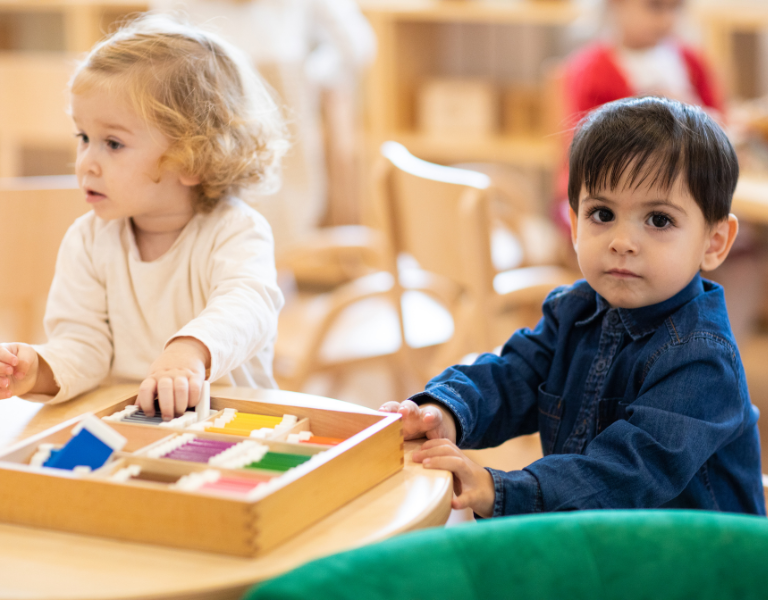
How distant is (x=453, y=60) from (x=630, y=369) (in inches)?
120

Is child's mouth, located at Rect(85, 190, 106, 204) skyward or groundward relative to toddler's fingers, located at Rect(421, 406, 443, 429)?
skyward

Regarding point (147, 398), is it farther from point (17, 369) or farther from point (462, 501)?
point (462, 501)

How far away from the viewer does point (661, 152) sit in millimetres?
923

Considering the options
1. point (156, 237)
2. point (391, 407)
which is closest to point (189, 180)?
point (156, 237)

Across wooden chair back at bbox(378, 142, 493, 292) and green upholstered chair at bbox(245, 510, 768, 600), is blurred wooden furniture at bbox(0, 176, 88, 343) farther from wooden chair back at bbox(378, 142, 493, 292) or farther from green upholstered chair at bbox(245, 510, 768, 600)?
green upholstered chair at bbox(245, 510, 768, 600)

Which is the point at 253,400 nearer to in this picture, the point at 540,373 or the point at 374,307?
the point at 540,373

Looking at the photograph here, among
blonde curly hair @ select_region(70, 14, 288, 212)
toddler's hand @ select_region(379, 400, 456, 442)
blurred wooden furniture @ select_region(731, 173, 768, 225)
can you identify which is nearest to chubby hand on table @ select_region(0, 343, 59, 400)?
blonde curly hair @ select_region(70, 14, 288, 212)

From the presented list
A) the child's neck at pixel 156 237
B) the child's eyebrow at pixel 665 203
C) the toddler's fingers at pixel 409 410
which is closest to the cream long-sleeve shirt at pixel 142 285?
the child's neck at pixel 156 237

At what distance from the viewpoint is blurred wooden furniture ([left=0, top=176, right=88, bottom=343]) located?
66.5 inches

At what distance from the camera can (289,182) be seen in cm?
243

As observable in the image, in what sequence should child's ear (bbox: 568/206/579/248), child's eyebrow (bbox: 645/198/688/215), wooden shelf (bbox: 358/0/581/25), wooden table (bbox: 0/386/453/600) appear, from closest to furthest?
1. wooden table (bbox: 0/386/453/600)
2. child's eyebrow (bbox: 645/198/688/215)
3. child's ear (bbox: 568/206/579/248)
4. wooden shelf (bbox: 358/0/581/25)

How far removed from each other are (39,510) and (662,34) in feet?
7.79

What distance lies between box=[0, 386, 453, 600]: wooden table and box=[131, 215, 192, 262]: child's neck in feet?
1.76

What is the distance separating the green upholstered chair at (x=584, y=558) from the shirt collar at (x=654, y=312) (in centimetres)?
35
